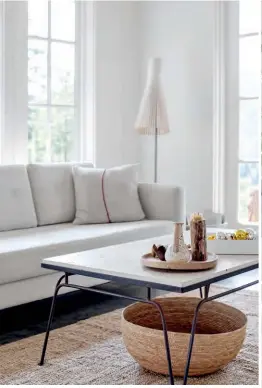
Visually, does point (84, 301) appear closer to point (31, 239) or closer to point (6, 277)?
point (31, 239)

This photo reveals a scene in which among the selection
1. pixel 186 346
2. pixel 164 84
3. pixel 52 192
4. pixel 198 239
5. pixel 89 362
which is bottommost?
pixel 89 362

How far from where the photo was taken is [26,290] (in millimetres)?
2955

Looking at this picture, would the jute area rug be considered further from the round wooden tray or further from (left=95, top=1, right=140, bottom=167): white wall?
(left=95, top=1, right=140, bottom=167): white wall

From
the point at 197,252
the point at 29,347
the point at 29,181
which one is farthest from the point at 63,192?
the point at 197,252

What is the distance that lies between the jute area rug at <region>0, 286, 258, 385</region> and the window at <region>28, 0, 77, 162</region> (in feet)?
6.67

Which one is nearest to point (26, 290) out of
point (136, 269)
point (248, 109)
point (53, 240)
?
point (53, 240)

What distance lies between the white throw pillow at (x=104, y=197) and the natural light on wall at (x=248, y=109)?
3.70ft

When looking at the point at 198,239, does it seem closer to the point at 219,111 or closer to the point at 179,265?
the point at 179,265

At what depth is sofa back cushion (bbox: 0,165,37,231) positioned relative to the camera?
137 inches

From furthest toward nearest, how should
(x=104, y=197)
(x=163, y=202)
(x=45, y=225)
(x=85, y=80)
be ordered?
(x=85, y=80) → (x=163, y=202) → (x=104, y=197) → (x=45, y=225)

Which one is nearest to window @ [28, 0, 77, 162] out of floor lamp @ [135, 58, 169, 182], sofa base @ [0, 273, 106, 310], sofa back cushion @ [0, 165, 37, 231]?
floor lamp @ [135, 58, 169, 182]

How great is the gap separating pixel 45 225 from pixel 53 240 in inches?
24.2

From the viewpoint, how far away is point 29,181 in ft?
12.3

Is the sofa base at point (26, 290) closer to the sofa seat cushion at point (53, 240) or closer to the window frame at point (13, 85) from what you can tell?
the sofa seat cushion at point (53, 240)
